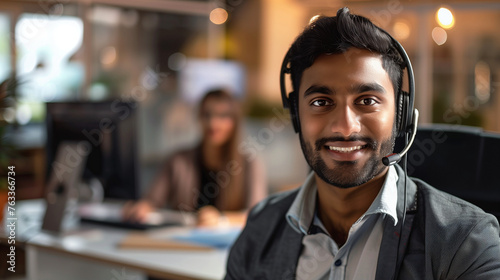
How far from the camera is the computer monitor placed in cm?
233

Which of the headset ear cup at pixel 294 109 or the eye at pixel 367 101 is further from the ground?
the eye at pixel 367 101

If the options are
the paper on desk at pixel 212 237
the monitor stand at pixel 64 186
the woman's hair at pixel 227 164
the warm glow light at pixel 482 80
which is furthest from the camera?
the warm glow light at pixel 482 80

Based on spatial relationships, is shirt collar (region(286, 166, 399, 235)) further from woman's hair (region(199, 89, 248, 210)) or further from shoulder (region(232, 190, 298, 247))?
woman's hair (region(199, 89, 248, 210))

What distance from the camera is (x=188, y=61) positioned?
16.3 ft

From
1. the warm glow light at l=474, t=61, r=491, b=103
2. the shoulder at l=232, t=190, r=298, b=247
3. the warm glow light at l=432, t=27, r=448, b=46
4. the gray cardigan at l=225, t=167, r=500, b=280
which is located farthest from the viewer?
the warm glow light at l=432, t=27, r=448, b=46

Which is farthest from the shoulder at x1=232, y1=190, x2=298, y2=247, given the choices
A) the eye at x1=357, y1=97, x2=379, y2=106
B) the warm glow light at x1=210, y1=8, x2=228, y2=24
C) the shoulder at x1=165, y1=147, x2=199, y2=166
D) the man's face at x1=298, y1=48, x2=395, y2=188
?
the warm glow light at x1=210, y1=8, x2=228, y2=24

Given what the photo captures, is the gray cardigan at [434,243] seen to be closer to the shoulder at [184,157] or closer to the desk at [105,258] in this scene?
the desk at [105,258]

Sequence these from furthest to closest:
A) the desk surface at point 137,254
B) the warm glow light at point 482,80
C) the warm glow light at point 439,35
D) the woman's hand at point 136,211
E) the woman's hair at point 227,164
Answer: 1. the warm glow light at point 439,35
2. the warm glow light at point 482,80
3. the woman's hair at point 227,164
4. the woman's hand at point 136,211
5. the desk surface at point 137,254

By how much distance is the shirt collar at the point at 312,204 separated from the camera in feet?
2.90

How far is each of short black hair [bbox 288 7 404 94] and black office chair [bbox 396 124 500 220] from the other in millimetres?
208

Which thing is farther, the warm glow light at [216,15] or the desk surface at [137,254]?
the warm glow light at [216,15]

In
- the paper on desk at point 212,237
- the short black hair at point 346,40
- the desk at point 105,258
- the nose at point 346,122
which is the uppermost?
the short black hair at point 346,40

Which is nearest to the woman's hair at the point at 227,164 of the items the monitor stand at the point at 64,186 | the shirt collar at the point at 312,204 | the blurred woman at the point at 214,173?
the blurred woman at the point at 214,173

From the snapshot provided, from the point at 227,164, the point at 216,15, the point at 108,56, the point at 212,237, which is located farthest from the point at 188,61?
the point at 212,237
